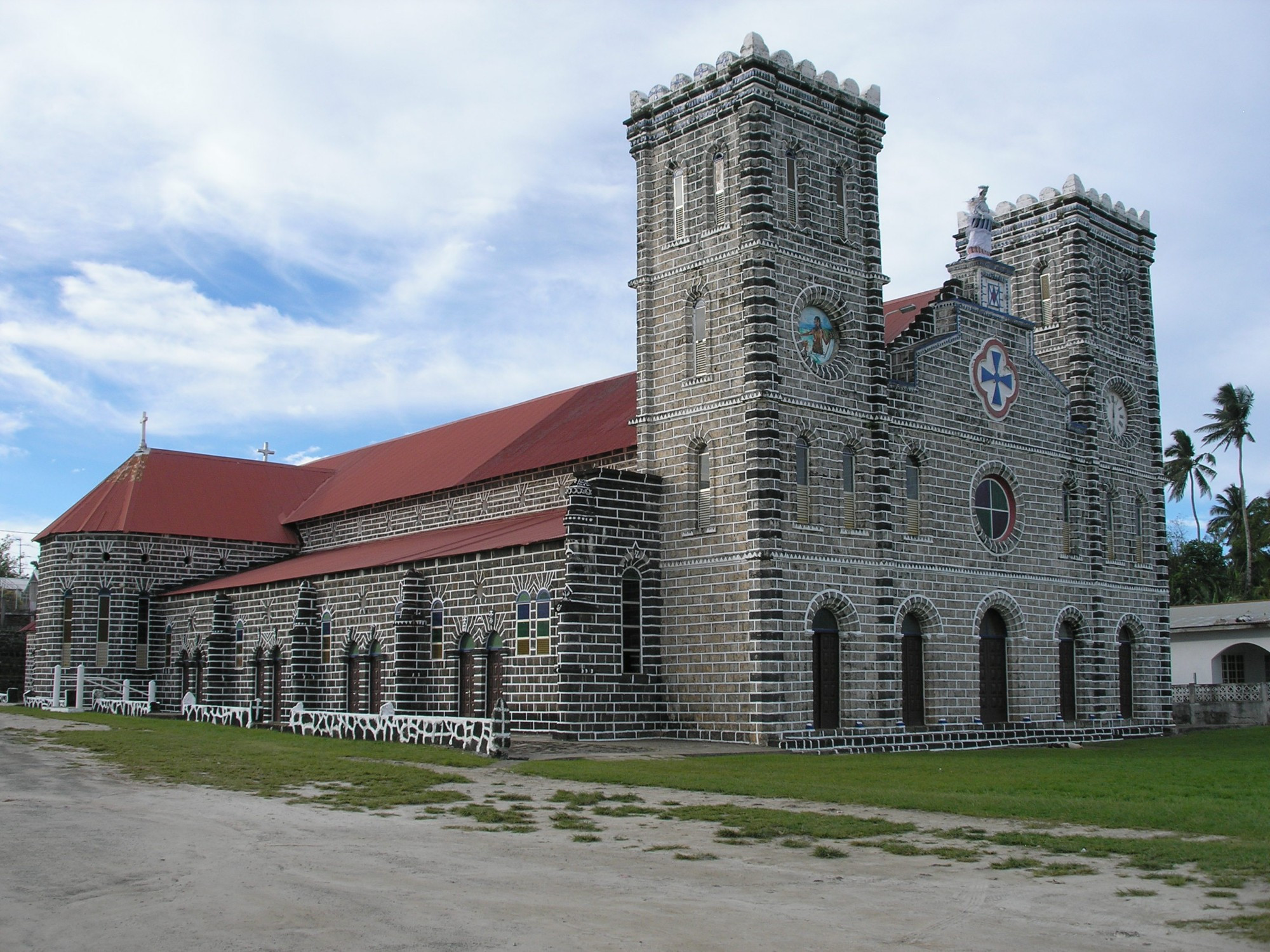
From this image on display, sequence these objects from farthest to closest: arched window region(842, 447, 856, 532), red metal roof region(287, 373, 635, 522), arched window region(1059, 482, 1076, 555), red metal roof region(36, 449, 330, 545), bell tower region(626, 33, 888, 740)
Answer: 1. red metal roof region(36, 449, 330, 545)
2. arched window region(1059, 482, 1076, 555)
3. red metal roof region(287, 373, 635, 522)
4. arched window region(842, 447, 856, 532)
5. bell tower region(626, 33, 888, 740)

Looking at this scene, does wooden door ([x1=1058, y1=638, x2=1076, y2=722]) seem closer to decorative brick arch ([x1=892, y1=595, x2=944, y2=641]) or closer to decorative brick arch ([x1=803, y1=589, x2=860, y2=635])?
decorative brick arch ([x1=892, y1=595, x2=944, y2=641])

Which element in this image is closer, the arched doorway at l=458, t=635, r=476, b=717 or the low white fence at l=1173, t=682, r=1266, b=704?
the arched doorway at l=458, t=635, r=476, b=717

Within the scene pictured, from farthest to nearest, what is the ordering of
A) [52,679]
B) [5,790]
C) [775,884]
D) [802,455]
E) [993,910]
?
[52,679]
[802,455]
[5,790]
[775,884]
[993,910]

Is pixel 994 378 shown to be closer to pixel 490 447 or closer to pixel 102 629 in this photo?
pixel 490 447

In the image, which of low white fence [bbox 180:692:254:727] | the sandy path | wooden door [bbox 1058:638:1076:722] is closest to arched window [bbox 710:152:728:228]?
wooden door [bbox 1058:638:1076:722]

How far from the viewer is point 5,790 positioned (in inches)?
676

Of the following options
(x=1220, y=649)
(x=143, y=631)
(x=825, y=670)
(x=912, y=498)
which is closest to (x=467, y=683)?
(x=825, y=670)

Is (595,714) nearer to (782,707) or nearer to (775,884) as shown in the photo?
(782,707)

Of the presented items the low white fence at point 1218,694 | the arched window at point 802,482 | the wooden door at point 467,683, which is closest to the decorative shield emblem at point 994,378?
the arched window at point 802,482

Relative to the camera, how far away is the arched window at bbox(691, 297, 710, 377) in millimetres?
29828

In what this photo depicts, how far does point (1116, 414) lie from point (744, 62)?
17821 mm

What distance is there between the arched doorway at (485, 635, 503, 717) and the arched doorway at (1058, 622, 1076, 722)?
1642 centimetres

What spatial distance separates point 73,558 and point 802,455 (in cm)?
2976

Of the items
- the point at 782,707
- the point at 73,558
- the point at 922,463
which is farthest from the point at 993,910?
the point at 73,558
